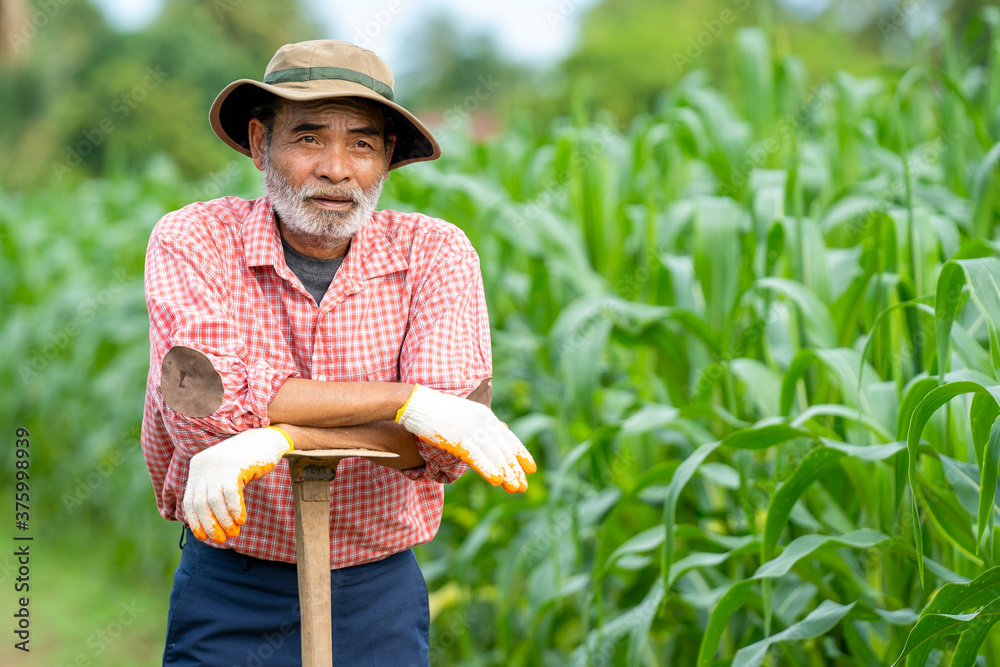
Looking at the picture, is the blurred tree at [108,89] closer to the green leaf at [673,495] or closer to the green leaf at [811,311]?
the green leaf at [811,311]

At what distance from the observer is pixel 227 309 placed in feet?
4.21

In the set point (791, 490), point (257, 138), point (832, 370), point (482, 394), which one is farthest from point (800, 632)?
point (257, 138)

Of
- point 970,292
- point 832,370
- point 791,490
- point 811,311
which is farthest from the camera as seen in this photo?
point 811,311

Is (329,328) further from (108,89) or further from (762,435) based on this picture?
(108,89)

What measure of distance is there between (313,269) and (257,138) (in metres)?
0.21

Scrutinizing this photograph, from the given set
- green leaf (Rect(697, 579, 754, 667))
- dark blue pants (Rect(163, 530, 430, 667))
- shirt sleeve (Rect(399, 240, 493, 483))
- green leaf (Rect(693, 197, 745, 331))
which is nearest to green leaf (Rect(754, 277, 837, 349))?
green leaf (Rect(693, 197, 745, 331))

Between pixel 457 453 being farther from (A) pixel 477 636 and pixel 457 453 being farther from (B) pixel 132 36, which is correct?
(B) pixel 132 36

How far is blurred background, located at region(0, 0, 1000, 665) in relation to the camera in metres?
1.69

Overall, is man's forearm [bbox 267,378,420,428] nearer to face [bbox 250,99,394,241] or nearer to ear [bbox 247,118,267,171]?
face [bbox 250,99,394,241]

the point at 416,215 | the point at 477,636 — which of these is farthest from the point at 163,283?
the point at 477,636

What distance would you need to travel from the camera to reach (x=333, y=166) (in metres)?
1.28

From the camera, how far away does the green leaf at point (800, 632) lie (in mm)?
1534

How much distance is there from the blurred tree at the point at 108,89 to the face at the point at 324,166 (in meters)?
15.8

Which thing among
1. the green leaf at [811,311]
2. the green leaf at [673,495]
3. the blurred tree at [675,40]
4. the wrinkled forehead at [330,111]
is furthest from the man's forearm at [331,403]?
the blurred tree at [675,40]
